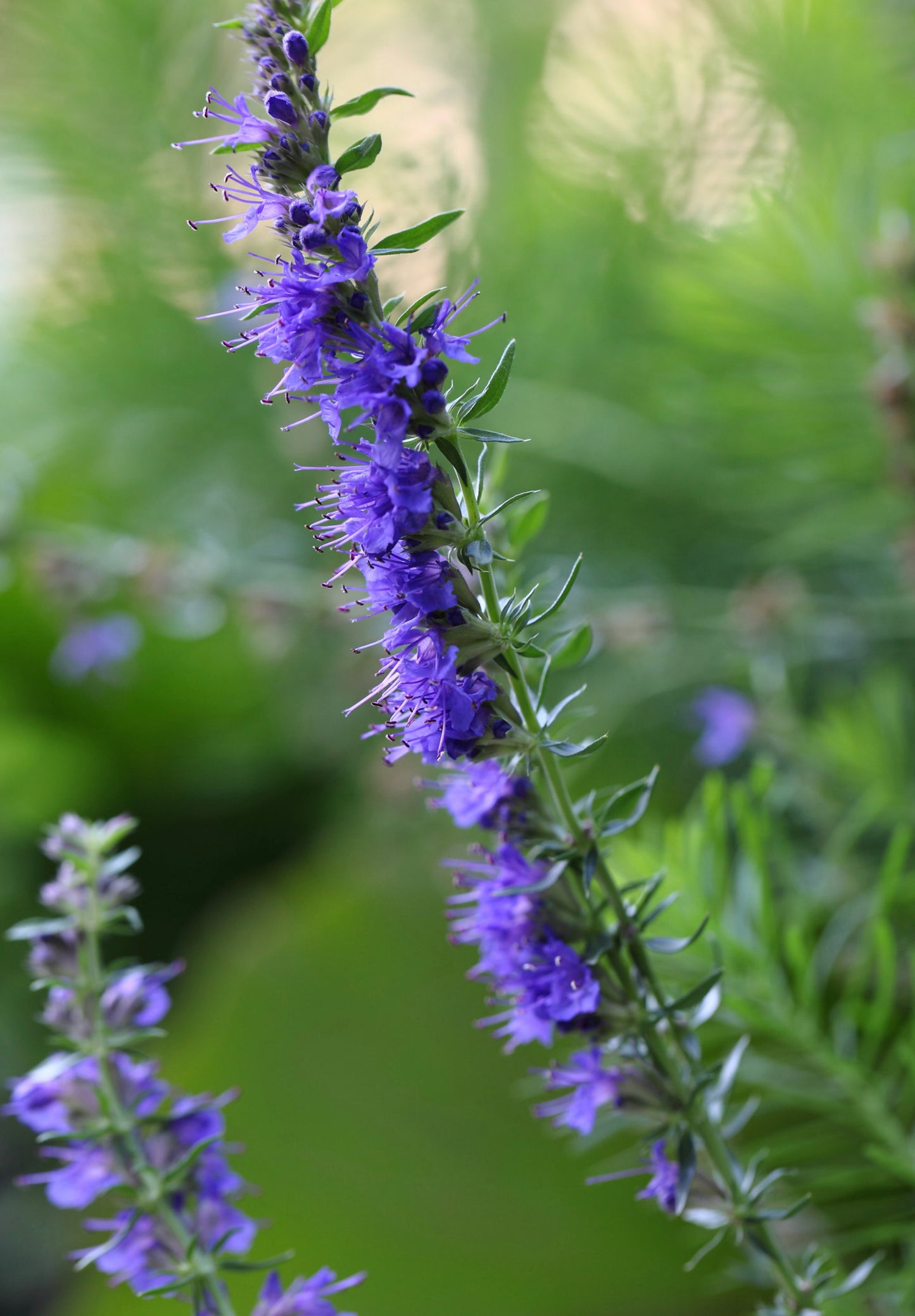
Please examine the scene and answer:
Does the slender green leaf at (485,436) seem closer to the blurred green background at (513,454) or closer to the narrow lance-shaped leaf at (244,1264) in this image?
the narrow lance-shaped leaf at (244,1264)

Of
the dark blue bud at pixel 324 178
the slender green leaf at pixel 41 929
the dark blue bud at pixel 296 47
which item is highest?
the dark blue bud at pixel 296 47

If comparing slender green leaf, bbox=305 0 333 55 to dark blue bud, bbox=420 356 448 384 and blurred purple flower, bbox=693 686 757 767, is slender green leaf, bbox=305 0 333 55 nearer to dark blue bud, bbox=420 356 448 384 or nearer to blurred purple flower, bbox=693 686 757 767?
dark blue bud, bbox=420 356 448 384

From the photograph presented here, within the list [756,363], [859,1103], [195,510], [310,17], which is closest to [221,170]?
[195,510]

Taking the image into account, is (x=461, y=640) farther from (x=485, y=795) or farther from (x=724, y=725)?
(x=724, y=725)

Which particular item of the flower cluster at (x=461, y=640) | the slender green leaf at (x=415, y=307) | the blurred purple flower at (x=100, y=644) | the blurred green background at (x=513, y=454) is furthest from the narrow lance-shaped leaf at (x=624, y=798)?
the blurred purple flower at (x=100, y=644)

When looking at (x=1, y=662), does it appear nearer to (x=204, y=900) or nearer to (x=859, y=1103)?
(x=204, y=900)

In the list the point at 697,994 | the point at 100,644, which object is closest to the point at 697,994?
the point at 697,994

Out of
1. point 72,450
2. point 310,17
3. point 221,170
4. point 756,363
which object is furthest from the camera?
point 72,450
